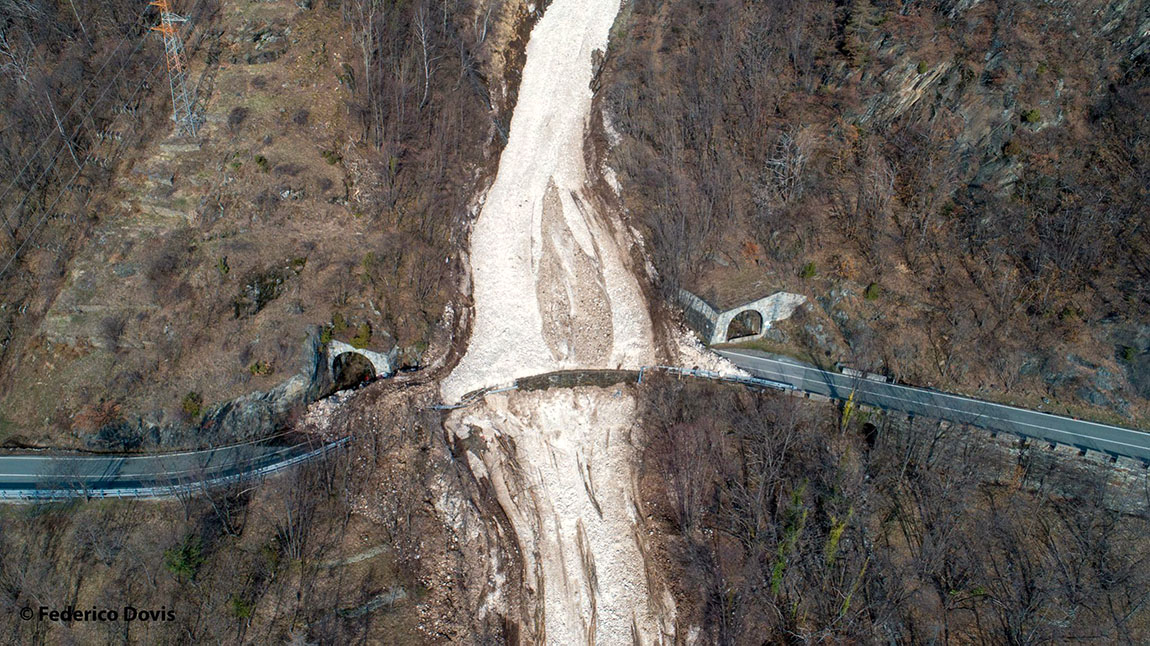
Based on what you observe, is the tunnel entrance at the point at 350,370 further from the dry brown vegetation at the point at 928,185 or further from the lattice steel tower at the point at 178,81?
the dry brown vegetation at the point at 928,185

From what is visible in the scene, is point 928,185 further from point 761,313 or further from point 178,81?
point 178,81

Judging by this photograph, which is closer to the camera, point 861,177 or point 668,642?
point 668,642

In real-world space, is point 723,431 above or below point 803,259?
below

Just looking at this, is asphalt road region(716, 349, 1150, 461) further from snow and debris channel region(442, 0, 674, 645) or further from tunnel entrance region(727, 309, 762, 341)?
snow and debris channel region(442, 0, 674, 645)

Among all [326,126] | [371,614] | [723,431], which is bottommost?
[371,614]

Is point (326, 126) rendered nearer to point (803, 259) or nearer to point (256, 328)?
point (256, 328)

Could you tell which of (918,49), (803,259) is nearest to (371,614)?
(803,259)

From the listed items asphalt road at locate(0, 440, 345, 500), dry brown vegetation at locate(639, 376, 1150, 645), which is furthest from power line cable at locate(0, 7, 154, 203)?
dry brown vegetation at locate(639, 376, 1150, 645)
